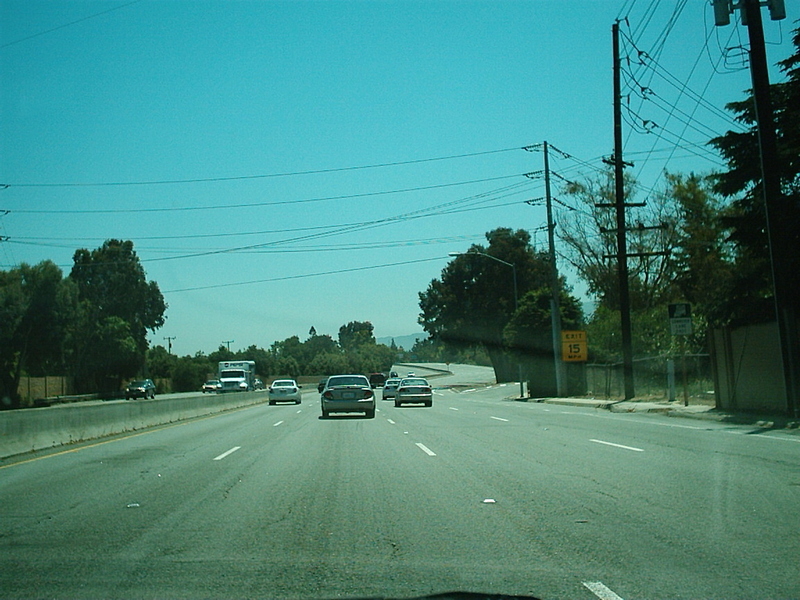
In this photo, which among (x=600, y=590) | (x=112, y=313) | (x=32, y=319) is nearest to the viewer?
(x=600, y=590)

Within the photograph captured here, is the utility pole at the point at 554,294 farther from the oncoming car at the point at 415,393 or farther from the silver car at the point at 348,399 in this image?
the silver car at the point at 348,399

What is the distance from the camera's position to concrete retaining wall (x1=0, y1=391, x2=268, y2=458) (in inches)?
667

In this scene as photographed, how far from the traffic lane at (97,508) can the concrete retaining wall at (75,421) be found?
3.88 ft

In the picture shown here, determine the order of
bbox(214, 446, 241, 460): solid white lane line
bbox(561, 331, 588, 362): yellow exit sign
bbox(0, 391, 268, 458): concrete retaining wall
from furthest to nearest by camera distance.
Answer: bbox(561, 331, 588, 362): yellow exit sign
bbox(0, 391, 268, 458): concrete retaining wall
bbox(214, 446, 241, 460): solid white lane line

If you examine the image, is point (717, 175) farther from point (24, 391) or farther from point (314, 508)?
point (24, 391)

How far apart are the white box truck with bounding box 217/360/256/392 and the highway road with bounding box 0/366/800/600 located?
5128cm

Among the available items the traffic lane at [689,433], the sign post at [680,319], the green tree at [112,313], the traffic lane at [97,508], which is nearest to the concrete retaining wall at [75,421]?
the traffic lane at [97,508]

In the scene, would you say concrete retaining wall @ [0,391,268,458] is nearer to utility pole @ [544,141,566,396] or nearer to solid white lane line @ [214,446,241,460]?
solid white lane line @ [214,446,241,460]

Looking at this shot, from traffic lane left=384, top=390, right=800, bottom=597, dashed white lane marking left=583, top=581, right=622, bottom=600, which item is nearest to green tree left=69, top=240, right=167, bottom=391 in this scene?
traffic lane left=384, top=390, right=800, bottom=597

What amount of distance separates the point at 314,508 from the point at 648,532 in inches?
153

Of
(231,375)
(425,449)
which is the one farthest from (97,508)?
(231,375)

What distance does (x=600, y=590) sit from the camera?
6.12m

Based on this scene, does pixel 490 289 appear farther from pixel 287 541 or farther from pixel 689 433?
pixel 287 541

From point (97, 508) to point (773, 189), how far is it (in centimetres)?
1822
